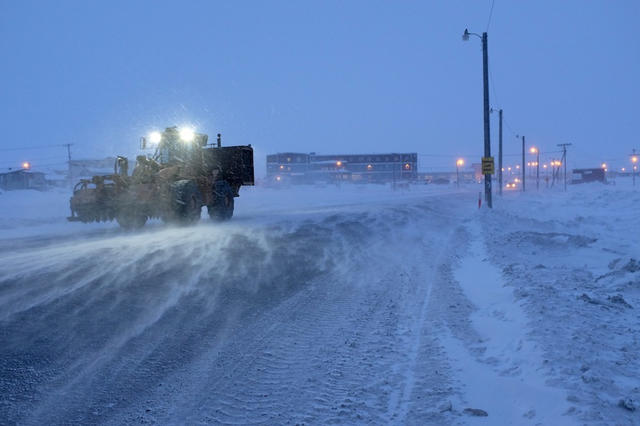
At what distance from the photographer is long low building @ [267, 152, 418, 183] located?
112 m

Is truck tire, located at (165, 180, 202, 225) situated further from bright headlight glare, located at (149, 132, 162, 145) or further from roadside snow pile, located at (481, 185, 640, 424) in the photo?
roadside snow pile, located at (481, 185, 640, 424)

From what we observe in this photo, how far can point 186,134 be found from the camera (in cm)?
1725

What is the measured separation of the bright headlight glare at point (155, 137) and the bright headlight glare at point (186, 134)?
0.77 meters

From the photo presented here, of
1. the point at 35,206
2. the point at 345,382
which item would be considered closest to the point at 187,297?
the point at 345,382

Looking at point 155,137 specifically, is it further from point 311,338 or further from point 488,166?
point 488,166

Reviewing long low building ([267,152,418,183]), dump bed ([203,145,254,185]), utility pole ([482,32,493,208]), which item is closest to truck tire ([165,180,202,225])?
dump bed ([203,145,254,185])

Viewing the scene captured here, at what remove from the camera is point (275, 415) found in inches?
142

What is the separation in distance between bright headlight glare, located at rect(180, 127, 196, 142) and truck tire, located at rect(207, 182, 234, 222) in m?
1.91

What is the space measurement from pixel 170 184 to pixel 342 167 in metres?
103

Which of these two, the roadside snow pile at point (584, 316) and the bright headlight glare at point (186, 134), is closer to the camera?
the roadside snow pile at point (584, 316)

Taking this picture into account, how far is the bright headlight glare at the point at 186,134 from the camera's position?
17.1 m

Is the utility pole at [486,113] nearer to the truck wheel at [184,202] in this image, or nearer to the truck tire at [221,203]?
the truck tire at [221,203]

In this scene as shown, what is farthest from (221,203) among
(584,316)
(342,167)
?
(342,167)

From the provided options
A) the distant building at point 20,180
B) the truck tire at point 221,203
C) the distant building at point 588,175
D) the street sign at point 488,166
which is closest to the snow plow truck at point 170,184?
the truck tire at point 221,203
